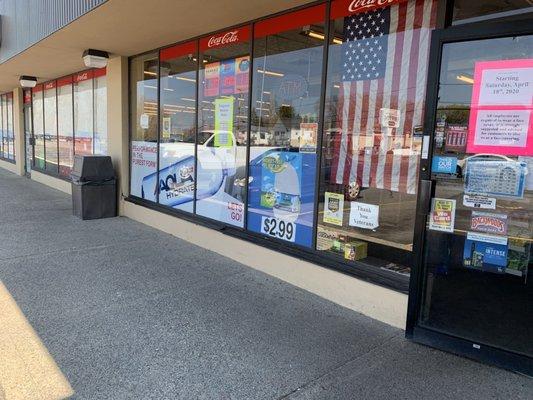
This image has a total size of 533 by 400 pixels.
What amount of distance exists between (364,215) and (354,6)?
207 cm

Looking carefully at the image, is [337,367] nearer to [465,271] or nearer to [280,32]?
[465,271]

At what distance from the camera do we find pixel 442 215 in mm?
3504

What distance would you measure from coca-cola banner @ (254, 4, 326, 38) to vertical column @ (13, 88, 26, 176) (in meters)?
12.4

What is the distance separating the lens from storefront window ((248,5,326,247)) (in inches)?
190

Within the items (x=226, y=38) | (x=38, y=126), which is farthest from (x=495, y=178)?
(x=38, y=126)

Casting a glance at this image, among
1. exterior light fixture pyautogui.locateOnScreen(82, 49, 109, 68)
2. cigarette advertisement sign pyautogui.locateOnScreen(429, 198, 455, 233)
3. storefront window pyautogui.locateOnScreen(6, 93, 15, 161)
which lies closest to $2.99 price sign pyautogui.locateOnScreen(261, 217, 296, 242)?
cigarette advertisement sign pyautogui.locateOnScreen(429, 198, 455, 233)

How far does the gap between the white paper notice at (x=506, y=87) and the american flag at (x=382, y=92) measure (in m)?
0.71

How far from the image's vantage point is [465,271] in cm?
416

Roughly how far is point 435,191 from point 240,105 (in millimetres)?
3063

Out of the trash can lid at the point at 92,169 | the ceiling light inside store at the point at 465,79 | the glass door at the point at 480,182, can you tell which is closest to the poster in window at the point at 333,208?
the glass door at the point at 480,182

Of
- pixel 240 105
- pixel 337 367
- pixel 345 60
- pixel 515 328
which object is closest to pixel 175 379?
pixel 337 367

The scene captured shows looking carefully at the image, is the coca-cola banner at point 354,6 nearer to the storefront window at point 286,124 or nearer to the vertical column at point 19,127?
the storefront window at point 286,124

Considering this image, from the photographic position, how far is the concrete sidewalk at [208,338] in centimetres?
295

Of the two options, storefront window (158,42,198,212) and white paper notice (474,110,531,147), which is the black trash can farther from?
white paper notice (474,110,531,147)
